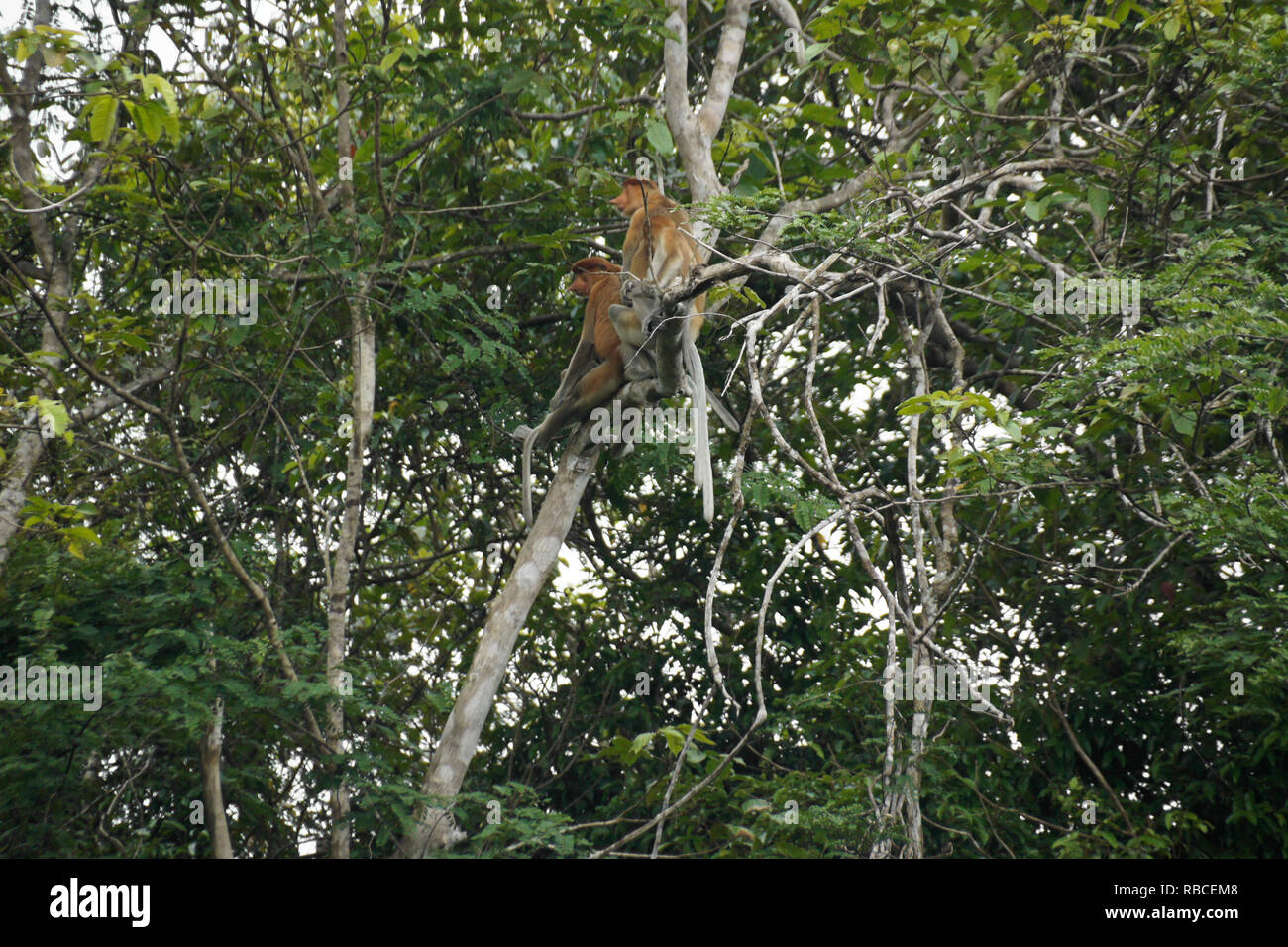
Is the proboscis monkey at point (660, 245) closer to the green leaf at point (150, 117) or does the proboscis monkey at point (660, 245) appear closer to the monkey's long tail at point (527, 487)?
the monkey's long tail at point (527, 487)

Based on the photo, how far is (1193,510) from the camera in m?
3.43

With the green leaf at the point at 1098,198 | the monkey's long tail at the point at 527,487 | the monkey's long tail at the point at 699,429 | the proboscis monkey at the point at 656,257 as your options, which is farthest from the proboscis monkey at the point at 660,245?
the green leaf at the point at 1098,198

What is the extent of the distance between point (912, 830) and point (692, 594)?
2128 millimetres

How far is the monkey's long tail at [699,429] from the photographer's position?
149 inches

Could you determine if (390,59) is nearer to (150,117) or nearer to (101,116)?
(150,117)

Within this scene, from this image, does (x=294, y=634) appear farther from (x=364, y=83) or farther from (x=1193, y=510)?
(x=1193, y=510)

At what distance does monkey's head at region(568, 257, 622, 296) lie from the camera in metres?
4.74

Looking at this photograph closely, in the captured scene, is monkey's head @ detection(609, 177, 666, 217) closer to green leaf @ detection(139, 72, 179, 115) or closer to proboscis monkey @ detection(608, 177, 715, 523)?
proboscis monkey @ detection(608, 177, 715, 523)

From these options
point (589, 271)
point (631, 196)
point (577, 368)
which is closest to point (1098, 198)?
point (631, 196)

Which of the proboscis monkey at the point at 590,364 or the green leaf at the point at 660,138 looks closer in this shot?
the green leaf at the point at 660,138

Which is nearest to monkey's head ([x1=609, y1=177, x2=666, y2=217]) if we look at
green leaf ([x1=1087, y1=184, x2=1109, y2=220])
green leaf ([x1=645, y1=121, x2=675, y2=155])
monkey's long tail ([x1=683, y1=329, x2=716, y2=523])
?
green leaf ([x1=645, y1=121, x2=675, y2=155])

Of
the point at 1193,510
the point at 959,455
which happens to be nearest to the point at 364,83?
the point at 959,455

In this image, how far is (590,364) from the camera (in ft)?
15.8

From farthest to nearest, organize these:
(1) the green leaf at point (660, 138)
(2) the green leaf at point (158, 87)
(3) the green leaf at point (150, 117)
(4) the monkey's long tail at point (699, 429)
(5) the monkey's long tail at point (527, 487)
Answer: (5) the monkey's long tail at point (527, 487)
(1) the green leaf at point (660, 138)
(4) the monkey's long tail at point (699, 429)
(3) the green leaf at point (150, 117)
(2) the green leaf at point (158, 87)
